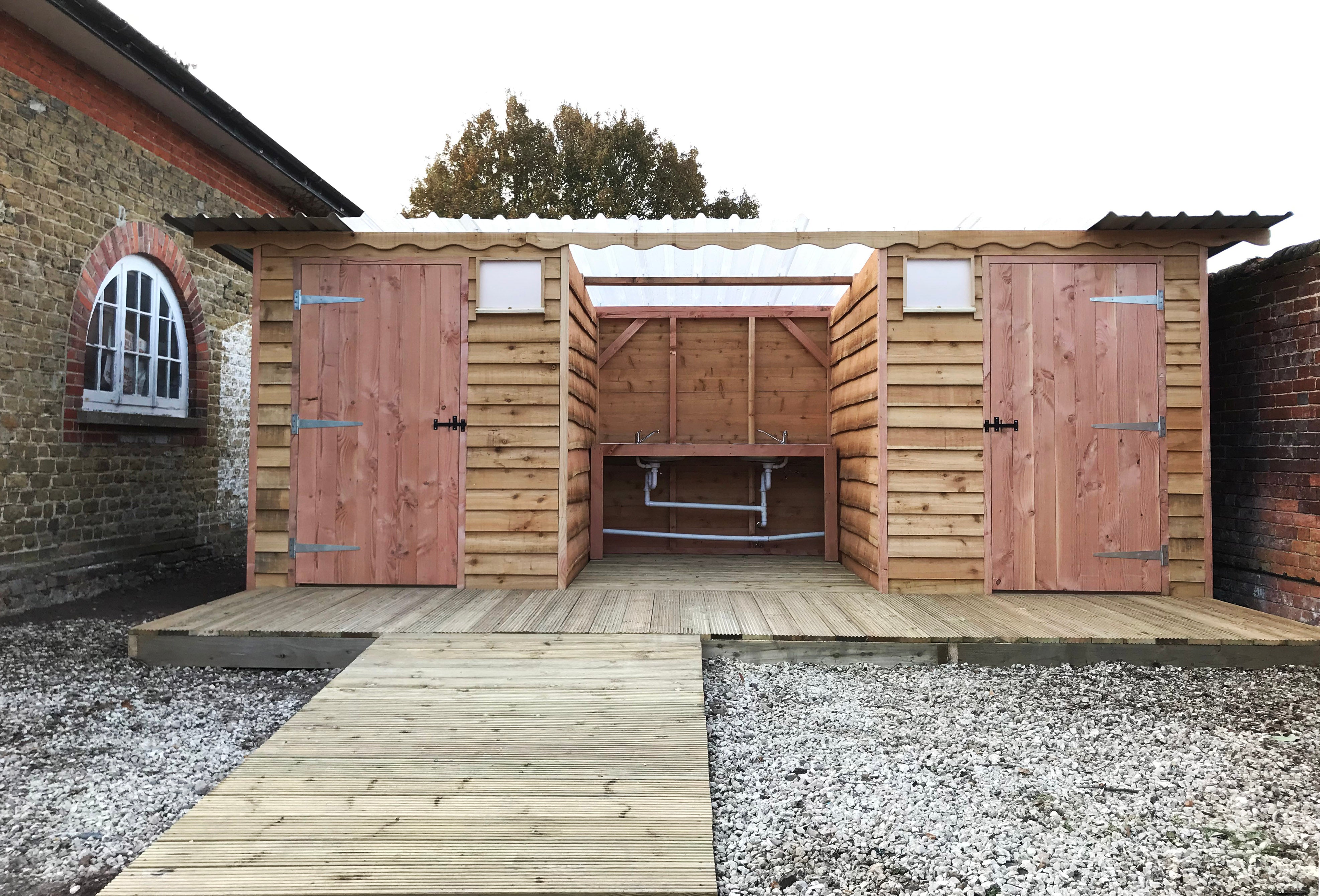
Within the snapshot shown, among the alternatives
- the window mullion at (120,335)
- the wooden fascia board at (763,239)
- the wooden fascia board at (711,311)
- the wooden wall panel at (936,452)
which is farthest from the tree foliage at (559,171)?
the wooden wall panel at (936,452)

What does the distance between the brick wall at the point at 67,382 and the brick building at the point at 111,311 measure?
1cm

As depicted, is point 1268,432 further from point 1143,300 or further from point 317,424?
point 317,424

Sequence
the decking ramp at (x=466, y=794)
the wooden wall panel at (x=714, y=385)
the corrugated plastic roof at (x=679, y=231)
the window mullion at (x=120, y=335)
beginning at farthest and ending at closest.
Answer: the wooden wall panel at (x=714, y=385)
the window mullion at (x=120, y=335)
the corrugated plastic roof at (x=679, y=231)
the decking ramp at (x=466, y=794)

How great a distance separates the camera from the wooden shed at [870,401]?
4320mm

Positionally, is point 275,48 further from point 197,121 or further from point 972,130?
point 972,130

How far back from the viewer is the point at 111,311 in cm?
553

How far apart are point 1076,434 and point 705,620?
2638 mm

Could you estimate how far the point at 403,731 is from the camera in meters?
2.39

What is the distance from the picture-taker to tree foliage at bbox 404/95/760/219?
16641mm

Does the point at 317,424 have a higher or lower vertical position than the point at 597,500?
higher

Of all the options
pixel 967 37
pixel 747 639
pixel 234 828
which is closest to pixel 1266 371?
pixel 747 639

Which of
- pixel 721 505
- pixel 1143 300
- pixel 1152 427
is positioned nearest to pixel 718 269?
pixel 721 505

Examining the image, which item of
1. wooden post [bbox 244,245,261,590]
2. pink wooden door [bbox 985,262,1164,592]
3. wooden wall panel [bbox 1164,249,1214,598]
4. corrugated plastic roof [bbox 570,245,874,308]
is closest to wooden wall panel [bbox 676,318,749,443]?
corrugated plastic roof [bbox 570,245,874,308]

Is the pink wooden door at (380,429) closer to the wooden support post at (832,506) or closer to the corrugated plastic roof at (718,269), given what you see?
the corrugated plastic roof at (718,269)
